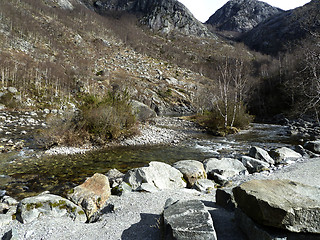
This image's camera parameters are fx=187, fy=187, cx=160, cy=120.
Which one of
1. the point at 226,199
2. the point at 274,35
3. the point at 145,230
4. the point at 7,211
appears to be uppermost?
the point at 274,35

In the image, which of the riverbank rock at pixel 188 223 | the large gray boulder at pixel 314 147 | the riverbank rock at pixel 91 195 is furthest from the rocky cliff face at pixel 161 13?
Result: the riverbank rock at pixel 188 223

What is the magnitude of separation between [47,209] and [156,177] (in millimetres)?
3310

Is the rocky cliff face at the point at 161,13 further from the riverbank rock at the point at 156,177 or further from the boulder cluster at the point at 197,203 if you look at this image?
the boulder cluster at the point at 197,203

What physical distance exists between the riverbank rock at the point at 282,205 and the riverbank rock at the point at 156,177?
3.39 meters

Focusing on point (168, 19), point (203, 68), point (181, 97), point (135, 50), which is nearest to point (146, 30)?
point (168, 19)

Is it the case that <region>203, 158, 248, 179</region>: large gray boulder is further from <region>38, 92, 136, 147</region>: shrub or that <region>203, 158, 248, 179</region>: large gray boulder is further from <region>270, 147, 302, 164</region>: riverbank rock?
<region>38, 92, 136, 147</region>: shrub

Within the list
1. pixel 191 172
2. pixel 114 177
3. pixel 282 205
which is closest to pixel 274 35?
pixel 191 172

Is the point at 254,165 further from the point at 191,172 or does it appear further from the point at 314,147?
the point at 314,147

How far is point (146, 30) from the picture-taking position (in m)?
153

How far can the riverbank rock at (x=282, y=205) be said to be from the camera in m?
2.59

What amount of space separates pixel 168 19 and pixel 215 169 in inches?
7220

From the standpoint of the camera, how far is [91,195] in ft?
17.1

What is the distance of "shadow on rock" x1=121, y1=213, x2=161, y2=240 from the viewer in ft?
11.5

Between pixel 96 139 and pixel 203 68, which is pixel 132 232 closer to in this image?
pixel 96 139
